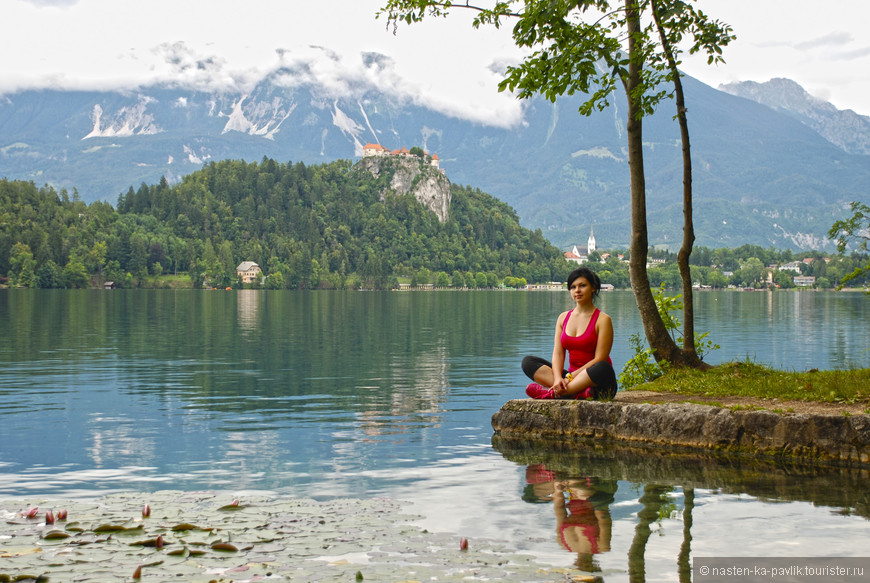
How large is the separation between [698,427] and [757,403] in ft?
4.57

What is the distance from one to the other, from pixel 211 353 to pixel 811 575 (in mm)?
36159

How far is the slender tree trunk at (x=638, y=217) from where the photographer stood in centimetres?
1836

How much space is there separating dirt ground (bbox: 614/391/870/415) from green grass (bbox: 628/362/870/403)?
0.25 metres

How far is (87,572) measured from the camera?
7.82 metres

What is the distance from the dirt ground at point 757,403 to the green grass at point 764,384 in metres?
0.25

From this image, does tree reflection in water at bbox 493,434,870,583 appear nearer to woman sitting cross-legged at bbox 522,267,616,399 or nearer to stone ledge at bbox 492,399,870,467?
stone ledge at bbox 492,399,870,467

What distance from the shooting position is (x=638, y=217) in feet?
62.2

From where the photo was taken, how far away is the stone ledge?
41.6ft

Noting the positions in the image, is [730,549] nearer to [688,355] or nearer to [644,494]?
[644,494]

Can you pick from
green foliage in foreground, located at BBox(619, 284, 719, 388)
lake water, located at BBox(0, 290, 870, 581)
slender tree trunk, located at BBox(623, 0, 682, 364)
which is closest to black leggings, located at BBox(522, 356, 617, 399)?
lake water, located at BBox(0, 290, 870, 581)

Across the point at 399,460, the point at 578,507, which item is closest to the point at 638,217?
the point at 399,460

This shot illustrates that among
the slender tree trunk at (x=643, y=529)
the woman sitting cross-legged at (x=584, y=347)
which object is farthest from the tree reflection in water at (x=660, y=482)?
the woman sitting cross-legged at (x=584, y=347)

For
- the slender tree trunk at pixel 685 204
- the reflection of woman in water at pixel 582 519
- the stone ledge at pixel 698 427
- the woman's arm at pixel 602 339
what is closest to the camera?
the reflection of woman in water at pixel 582 519

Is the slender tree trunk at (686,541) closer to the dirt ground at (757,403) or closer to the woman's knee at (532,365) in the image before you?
the dirt ground at (757,403)
